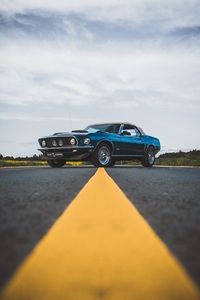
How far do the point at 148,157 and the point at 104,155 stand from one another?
9.67ft

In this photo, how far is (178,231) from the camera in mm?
2518

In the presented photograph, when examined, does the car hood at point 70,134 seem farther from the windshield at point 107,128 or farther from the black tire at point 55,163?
the black tire at point 55,163


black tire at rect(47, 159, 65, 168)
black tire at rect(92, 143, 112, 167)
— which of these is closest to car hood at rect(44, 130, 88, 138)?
black tire at rect(92, 143, 112, 167)

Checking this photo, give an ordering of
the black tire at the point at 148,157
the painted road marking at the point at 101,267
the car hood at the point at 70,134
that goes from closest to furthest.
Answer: the painted road marking at the point at 101,267 < the car hood at the point at 70,134 < the black tire at the point at 148,157

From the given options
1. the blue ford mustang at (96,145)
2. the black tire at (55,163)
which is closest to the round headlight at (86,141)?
the blue ford mustang at (96,145)

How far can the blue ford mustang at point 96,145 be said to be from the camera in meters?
13.5

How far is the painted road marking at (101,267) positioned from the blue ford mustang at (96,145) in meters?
10.8

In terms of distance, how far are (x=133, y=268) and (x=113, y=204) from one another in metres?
2.05

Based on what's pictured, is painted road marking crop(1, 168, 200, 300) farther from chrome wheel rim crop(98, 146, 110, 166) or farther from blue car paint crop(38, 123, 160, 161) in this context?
chrome wheel rim crop(98, 146, 110, 166)

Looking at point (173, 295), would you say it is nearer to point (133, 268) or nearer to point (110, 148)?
point (133, 268)

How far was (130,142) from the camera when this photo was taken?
1555cm

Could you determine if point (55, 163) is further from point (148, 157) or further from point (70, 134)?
point (148, 157)

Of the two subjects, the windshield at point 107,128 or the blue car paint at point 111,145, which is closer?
the blue car paint at point 111,145

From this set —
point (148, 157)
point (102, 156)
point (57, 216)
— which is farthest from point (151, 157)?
point (57, 216)
